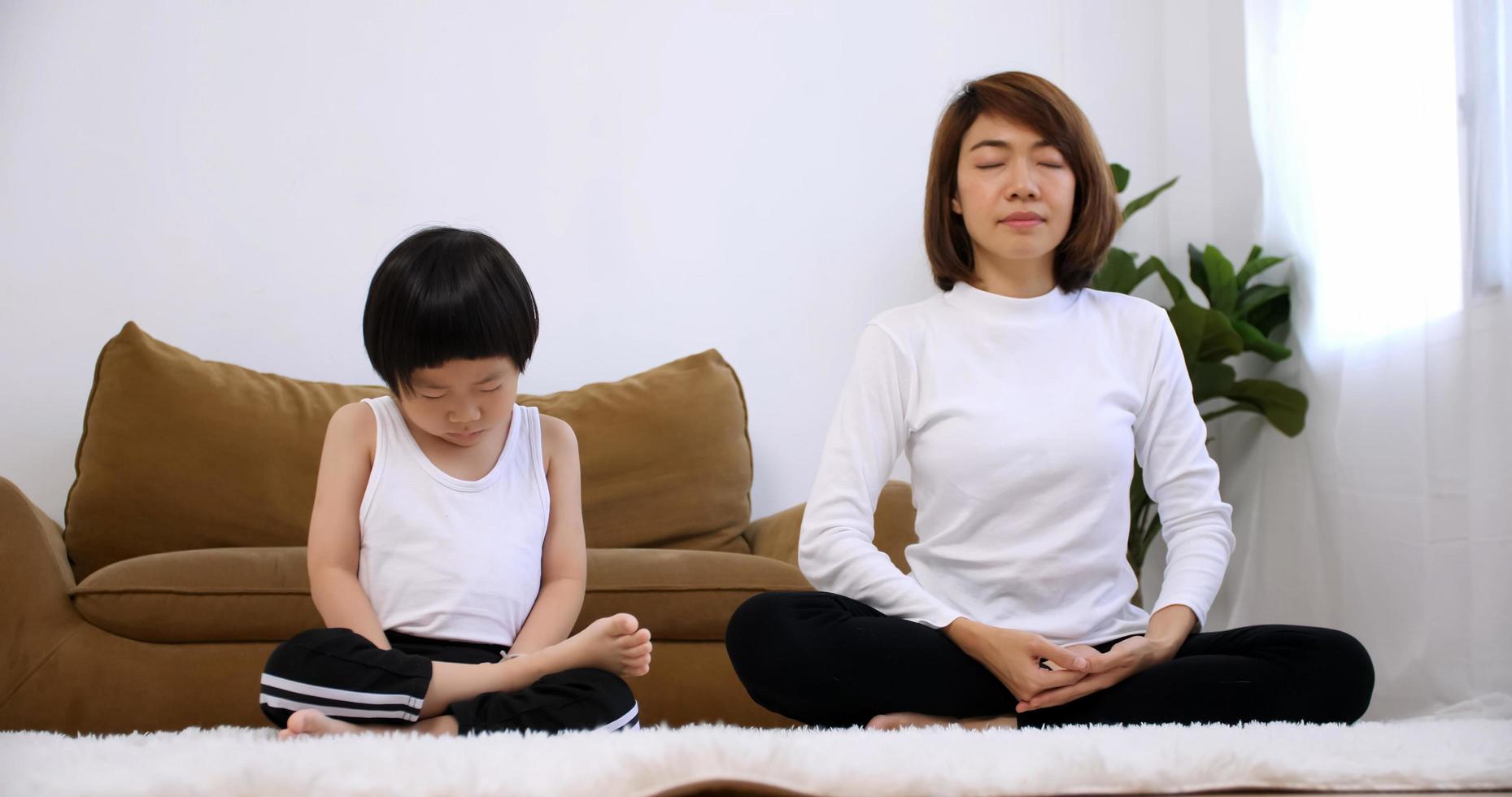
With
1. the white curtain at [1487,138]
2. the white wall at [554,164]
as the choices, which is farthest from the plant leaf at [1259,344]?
the white curtain at [1487,138]

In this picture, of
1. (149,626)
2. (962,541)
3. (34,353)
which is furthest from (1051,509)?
(34,353)

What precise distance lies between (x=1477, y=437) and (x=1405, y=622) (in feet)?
1.22

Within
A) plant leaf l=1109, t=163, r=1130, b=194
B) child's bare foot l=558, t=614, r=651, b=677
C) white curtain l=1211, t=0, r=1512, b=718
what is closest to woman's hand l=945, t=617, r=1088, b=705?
child's bare foot l=558, t=614, r=651, b=677

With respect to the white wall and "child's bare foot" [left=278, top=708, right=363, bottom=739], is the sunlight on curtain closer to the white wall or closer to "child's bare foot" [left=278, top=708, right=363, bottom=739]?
the white wall

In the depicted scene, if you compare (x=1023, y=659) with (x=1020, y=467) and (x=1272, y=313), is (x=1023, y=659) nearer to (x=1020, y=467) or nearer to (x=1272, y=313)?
(x=1020, y=467)

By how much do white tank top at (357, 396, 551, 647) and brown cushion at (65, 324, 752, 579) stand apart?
2.66 ft

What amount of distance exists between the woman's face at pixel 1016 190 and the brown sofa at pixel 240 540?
2.29 ft

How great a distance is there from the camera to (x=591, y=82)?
8.82ft

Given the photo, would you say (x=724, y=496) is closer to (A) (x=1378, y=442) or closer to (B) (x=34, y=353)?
(A) (x=1378, y=442)

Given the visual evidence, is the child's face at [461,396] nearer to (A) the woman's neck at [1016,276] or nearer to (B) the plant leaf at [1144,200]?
(A) the woman's neck at [1016,276]

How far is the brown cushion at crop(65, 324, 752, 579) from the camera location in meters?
2.01

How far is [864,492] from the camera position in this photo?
135 centimetres

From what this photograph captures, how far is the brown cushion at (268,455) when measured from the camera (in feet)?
6.61

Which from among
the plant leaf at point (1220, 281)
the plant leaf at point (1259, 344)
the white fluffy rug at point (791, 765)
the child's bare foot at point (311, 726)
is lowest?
the child's bare foot at point (311, 726)
